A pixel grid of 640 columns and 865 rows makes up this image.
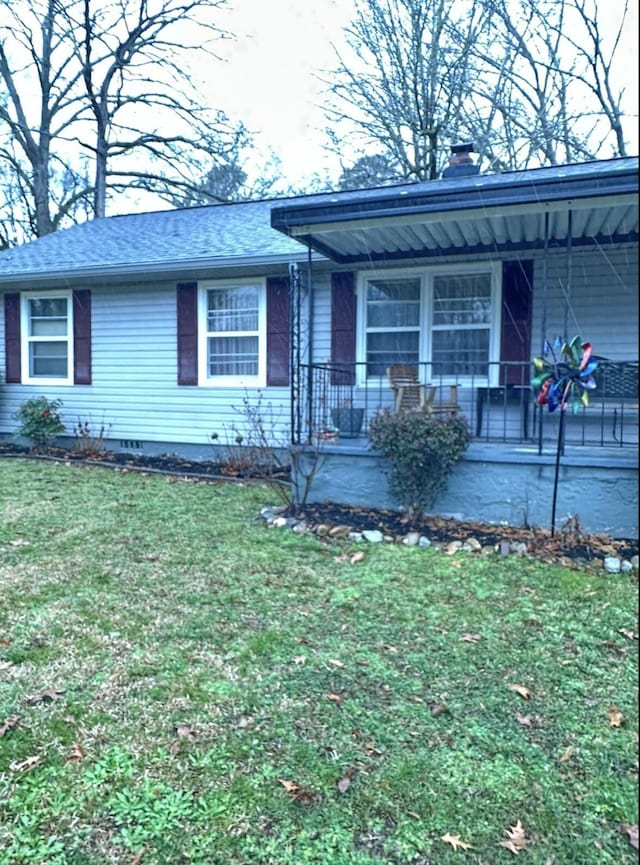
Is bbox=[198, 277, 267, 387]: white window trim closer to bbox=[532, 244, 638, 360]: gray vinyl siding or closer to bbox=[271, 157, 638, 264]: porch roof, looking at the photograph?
bbox=[271, 157, 638, 264]: porch roof

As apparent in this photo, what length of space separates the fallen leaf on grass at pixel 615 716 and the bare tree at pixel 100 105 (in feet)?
10.2

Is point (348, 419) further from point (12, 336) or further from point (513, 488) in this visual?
point (12, 336)

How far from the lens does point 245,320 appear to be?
8453 millimetres

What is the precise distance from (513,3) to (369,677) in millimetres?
5795

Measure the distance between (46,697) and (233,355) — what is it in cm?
645

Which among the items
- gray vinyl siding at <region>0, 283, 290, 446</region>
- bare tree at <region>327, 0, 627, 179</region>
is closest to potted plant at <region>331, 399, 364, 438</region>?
gray vinyl siding at <region>0, 283, 290, 446</region>

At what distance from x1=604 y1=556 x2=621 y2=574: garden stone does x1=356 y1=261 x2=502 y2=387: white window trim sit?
9.74 ft

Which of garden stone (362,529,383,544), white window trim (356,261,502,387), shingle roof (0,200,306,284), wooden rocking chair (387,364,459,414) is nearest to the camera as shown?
garden stone (362,529,383,544)

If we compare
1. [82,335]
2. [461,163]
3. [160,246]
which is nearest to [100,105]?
[160,246]

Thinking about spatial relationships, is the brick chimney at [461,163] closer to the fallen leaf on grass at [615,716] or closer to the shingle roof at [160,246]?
the shingle roof at [160,246]

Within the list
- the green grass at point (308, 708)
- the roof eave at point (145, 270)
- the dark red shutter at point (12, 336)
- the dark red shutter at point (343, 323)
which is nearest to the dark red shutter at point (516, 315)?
the dark red shutter at point (343, 323)

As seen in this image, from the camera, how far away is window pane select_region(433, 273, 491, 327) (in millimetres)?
7188

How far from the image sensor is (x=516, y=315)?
275 inches

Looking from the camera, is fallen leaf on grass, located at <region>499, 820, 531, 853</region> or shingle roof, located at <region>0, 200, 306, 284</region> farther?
shingle roof, located at <region>0, 200, 306, 284</region>
